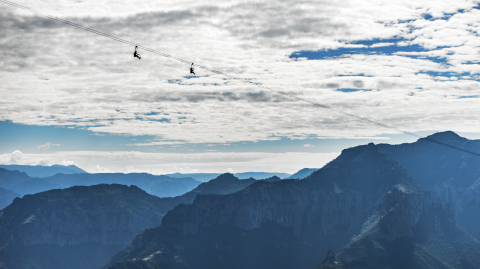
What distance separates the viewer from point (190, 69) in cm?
10300

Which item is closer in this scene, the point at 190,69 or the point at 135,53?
the point at 135,53

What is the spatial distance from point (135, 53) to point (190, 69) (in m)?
15.0

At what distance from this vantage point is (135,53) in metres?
94.4
